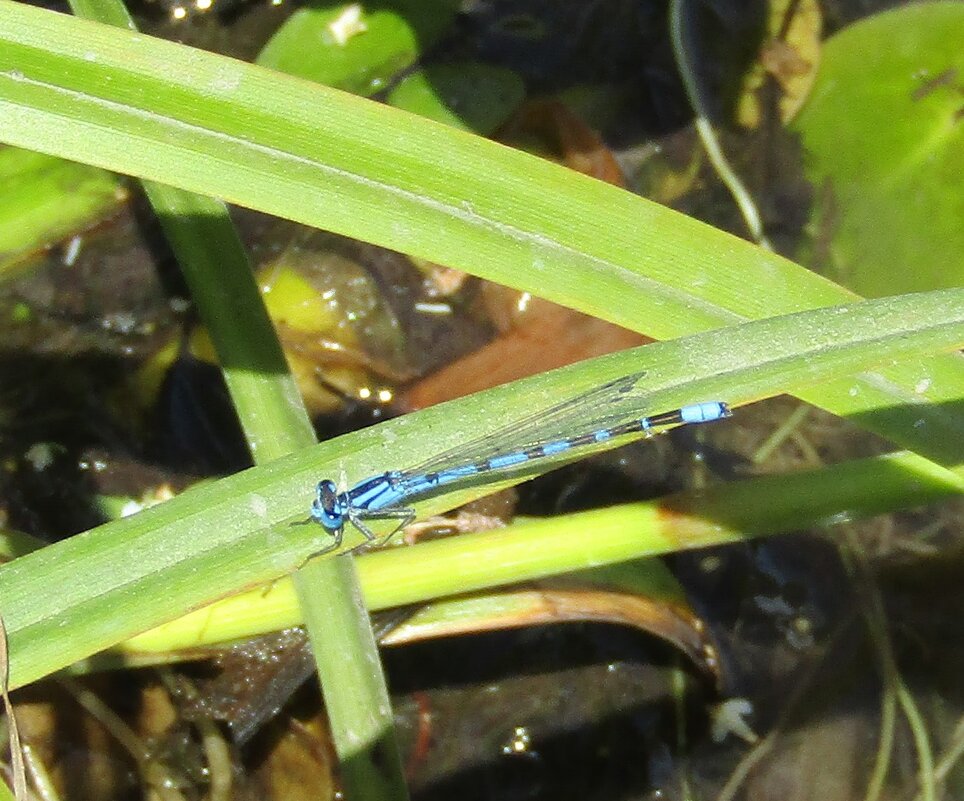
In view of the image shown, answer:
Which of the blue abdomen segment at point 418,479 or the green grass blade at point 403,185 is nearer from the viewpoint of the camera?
the green grass blade at point 403,185

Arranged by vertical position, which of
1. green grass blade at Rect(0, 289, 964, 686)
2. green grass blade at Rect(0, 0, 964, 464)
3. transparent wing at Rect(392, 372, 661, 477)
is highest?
green grass blade at Rect(0, 0, 964, 464)

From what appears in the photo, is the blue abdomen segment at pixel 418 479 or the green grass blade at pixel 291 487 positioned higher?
the blue abdomen segment at pixel 418 479

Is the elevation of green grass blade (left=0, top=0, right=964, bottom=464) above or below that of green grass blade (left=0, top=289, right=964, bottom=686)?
above

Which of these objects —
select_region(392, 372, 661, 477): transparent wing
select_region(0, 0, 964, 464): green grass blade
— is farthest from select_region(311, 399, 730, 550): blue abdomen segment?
select_region(0, 0, 964, 464): green grass blade

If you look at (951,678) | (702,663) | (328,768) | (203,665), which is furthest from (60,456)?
(951,678)

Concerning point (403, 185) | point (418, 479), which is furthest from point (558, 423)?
point (403, 185)

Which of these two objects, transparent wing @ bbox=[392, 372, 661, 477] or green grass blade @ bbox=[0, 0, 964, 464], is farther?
transparent wing @ bbox=[392, 372, 661, 477]

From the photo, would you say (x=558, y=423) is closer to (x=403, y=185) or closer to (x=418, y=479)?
(x=418, y=479)

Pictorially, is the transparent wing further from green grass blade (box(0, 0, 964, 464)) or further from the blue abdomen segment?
green grass blade (box(0, 0, 964, 464))

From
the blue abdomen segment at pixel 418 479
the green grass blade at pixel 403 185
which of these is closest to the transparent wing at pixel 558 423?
the blue abdomen segment at pixel 418 479

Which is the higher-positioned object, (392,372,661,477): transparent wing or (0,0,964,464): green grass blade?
(0,0,964,464): green grass blade

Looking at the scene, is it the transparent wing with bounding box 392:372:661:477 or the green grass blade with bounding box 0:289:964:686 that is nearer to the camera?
the green grass blade with bounding box 0:289:964:686

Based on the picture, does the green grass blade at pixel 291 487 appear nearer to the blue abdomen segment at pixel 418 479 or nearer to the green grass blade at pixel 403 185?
the blue abdomen segment at pixel 418 479
